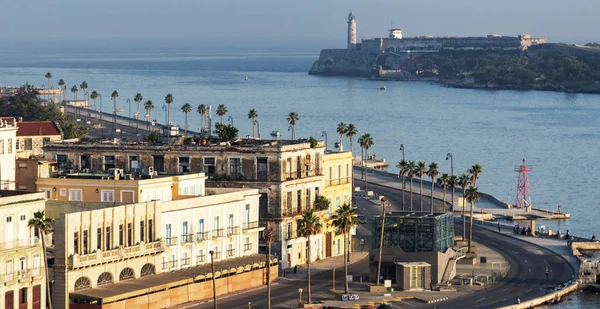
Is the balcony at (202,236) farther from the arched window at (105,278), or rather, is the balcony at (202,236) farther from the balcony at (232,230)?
the arched window at (105,278)

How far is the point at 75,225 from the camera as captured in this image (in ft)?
277

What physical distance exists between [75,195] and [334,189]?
79.7 ft

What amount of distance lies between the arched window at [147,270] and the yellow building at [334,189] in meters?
22.8

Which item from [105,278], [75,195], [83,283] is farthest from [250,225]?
[83,283]

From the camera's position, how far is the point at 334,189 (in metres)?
116

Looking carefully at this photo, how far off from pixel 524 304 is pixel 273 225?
63.1 feet

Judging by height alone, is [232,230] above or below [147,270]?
above

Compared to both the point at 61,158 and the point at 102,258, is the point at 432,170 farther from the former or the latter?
the point at 102,258

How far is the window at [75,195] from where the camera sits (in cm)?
9781

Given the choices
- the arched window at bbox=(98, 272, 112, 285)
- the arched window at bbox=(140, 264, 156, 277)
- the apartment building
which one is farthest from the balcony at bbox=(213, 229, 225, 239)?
the apartment building

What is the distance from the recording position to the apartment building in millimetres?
81125

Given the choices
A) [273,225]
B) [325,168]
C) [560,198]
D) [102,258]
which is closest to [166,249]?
[102,258]

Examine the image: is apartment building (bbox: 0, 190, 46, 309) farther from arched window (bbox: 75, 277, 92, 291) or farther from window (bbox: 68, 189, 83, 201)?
window (bbox: 68, 189, 83, 201)

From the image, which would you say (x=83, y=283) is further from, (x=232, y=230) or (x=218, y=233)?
(x=232, y=230)
